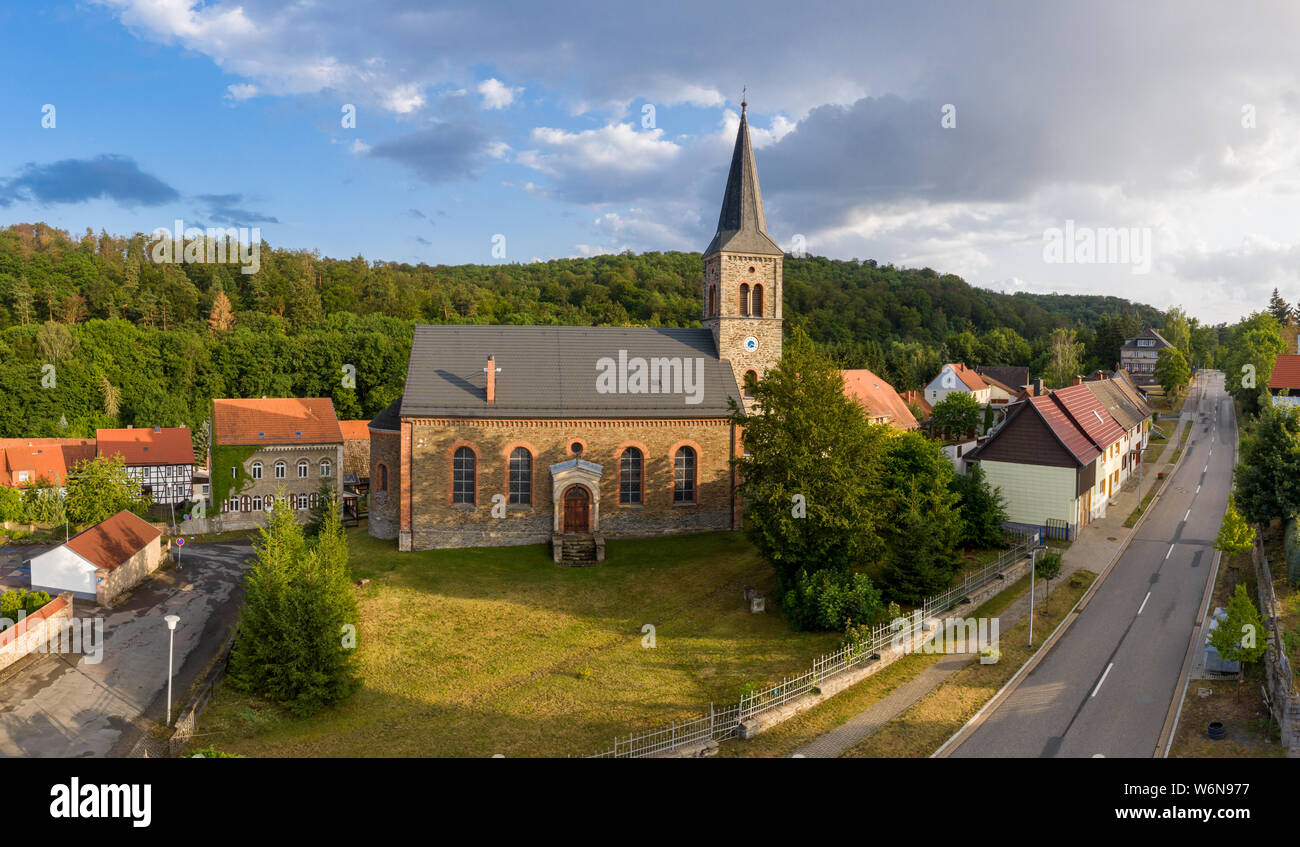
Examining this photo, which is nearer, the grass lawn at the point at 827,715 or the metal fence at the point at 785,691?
the grass lawn at the point at 827,715

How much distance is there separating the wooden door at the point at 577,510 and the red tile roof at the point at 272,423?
2898 cm

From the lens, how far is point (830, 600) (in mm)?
25797

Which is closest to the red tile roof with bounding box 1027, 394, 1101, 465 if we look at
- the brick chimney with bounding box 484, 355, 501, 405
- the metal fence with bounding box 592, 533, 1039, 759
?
the metal fence with bounding box 592, 533, 1039, 759

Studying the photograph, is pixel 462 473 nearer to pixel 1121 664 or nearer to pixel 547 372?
pixel 547 372

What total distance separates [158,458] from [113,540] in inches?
1274

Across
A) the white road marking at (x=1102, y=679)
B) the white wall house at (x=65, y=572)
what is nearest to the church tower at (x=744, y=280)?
the white road marking at (x=1102, y=679)

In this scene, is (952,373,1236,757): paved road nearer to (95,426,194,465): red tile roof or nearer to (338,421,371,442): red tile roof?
(338,421,371,442): red tile roof

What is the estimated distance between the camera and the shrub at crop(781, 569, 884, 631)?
25.6 meters

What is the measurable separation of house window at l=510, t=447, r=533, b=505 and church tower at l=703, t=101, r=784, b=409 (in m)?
12.2

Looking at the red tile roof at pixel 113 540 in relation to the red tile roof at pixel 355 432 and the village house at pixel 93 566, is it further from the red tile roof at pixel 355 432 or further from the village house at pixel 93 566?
the red tile roof at pixel 355 432

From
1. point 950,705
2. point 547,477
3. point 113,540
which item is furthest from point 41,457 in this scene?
point 950,705

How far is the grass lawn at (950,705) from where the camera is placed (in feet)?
59.9

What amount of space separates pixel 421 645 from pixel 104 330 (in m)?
84.4
